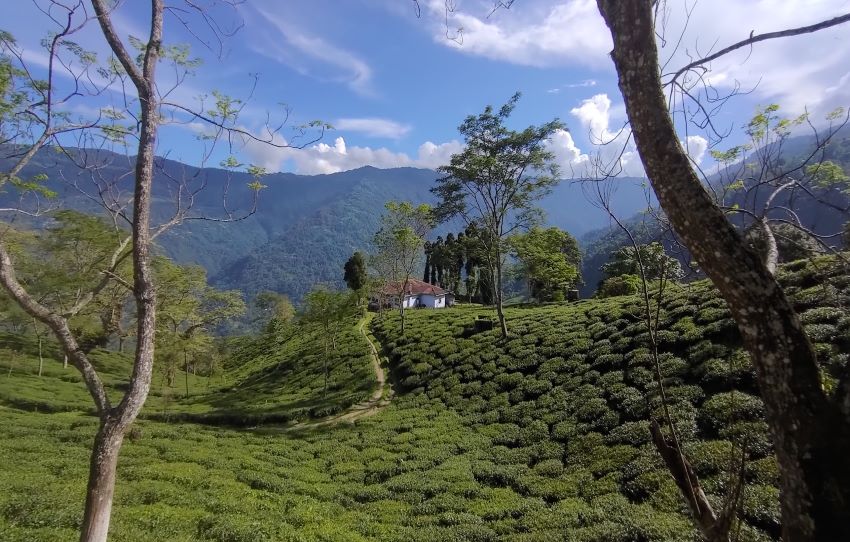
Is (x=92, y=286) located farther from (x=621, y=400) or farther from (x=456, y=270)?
(x=456, y=270)

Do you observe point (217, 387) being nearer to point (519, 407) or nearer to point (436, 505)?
point (519, 407)

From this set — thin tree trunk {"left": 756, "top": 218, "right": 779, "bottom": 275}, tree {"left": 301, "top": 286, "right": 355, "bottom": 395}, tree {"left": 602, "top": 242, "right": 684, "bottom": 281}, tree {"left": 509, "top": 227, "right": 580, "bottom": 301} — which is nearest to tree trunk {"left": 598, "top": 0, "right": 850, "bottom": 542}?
tree {"left": 602, "top": 242, "right": 684, "bottom": 281}

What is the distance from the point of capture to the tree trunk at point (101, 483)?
4512 mm

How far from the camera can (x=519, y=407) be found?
672 inches

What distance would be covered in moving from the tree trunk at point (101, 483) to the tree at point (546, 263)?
33.5 m

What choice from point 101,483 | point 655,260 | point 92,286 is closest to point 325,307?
point 92,286

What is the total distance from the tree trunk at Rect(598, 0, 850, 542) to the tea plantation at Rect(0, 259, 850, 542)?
20 cm

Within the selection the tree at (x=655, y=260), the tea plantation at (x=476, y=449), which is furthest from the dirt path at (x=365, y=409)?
the tree at (x=655, y=260)

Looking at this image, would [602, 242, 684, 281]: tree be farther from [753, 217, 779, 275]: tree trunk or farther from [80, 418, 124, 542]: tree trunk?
[80, 418, 124, 542]: tree trunk

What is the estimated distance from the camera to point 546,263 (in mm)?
44094

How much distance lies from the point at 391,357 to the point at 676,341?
1885 cm

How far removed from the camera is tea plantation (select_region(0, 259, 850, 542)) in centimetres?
834

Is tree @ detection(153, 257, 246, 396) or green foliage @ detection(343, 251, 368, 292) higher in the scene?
green foliage @ detection(343, 251, 368, 292)

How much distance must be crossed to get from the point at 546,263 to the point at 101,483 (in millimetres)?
42566
